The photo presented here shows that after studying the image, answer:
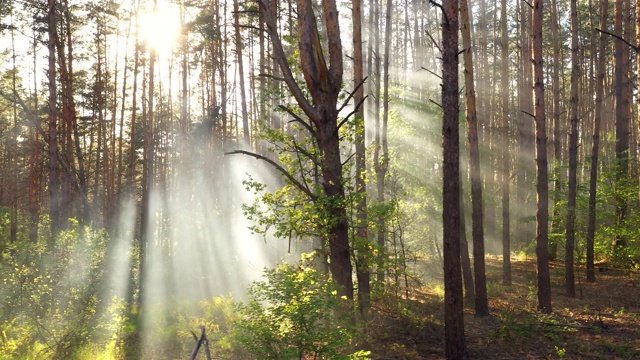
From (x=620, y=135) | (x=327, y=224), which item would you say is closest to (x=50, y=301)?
(x=327, y=224)

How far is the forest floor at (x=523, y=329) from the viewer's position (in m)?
9.31

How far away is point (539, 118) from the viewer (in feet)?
39.9

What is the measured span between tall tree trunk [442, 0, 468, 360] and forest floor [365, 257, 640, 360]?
4.61ft

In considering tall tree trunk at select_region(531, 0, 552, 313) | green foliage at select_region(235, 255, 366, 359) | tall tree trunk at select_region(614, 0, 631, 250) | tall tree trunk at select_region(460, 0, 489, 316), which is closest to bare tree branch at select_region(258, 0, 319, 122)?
green foliage at select_region(235, 255, 366, 359)

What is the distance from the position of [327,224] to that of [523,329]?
18.6 ft

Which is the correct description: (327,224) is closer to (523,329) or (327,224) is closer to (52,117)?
(523,329)

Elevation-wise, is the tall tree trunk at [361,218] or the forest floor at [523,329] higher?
the tall tree trunk at [361,218]

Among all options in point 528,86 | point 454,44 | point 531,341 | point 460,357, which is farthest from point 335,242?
point 528,86

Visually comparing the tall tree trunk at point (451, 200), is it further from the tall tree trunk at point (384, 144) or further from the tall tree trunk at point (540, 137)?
the tall tree trunk at point (540, 137)

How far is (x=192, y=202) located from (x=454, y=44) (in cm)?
2168

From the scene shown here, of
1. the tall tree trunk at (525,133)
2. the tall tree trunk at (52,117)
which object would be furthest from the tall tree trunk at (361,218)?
the tall tree trunk at (52,117)

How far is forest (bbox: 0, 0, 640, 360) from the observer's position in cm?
818

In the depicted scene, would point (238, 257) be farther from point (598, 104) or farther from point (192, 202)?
point (598, 104)

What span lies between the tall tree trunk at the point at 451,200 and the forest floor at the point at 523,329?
141 cm
